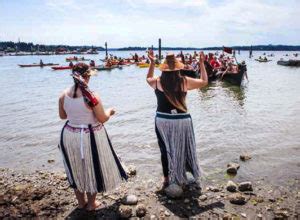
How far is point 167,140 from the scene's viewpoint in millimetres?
5352

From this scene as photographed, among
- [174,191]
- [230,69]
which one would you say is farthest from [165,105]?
[230,69]

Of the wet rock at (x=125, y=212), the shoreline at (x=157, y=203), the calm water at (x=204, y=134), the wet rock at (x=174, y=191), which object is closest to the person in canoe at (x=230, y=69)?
Result: the calm water at (x=204, y=134)

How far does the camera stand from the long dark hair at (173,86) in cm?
508

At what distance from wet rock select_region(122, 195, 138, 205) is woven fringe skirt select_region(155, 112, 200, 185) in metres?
0.69

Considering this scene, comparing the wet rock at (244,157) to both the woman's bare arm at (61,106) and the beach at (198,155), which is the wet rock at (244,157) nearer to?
the beach at (198,155)

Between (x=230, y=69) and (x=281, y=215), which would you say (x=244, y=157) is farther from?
(x=230, y=69)

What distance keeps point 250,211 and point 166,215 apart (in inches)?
50.0

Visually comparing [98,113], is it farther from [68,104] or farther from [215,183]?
[215,183]

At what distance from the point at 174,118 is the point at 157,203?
1.37 meters

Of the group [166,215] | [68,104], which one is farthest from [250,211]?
[68,104]

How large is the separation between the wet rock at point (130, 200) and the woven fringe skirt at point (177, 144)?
0.69m

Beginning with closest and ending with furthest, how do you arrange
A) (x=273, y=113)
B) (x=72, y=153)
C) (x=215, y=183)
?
1. (x=72, y=153)
2. (x=215, y=183)
3. (x=273, y=113)

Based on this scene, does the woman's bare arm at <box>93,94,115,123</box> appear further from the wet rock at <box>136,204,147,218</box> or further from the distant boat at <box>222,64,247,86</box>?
the distant boat at <box>222,64,247,86</box>

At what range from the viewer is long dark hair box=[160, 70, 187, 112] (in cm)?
508
